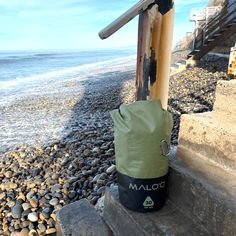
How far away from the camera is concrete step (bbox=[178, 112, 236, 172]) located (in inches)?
72.4

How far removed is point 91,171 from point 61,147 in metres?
1.40

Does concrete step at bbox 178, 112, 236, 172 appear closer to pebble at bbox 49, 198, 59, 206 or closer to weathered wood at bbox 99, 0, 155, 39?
weathered wood at bbox 99, 0, 155, 39

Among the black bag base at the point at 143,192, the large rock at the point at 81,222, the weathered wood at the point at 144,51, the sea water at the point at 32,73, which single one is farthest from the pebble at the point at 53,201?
the sea water at the point at 32,73

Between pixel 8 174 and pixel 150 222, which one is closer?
pixel 150 222

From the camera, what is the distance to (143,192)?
6.11 ft

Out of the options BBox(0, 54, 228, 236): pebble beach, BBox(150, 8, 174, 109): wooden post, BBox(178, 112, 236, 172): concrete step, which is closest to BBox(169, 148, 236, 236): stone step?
BBox(178, 112, 236, 172): concrete step

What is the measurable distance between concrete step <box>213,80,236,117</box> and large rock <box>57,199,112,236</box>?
4.05 feet

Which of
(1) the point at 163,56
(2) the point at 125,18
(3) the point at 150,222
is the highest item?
(2) the point at 125,18

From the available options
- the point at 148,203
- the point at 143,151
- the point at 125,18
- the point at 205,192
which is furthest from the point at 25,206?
the point at 125,18

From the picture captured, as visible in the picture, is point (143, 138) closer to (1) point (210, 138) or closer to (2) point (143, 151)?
(2) point (143, 151)

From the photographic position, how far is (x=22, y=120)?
311 inches

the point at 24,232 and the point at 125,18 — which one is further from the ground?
the point at 125,18

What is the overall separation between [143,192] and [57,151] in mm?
3373

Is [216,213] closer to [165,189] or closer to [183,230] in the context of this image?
[183,230]
